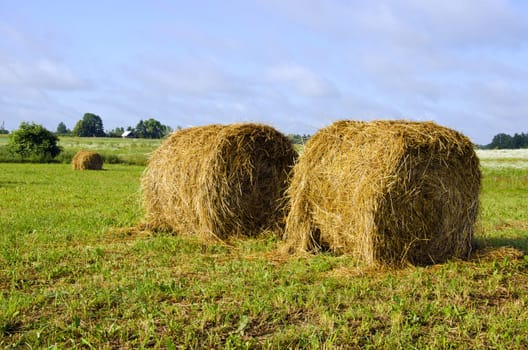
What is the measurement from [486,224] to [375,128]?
5.55 metres

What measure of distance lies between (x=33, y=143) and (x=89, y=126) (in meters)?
82.5

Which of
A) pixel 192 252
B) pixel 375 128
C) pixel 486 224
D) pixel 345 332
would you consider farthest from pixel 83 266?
pixel 486 224

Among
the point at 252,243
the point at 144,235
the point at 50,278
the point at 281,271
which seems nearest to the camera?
the point at 50,278

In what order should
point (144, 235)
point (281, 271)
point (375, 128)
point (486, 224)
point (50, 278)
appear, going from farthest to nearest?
1. point (486, 224)
2. point (144, 235)
3. point (375, 128)
4. point (281, 271)
5. point (50, 278)

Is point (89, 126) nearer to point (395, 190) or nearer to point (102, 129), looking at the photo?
point (102, 129)

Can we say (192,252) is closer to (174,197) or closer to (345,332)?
(174,197)

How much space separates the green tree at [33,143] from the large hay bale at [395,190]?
40407 mm

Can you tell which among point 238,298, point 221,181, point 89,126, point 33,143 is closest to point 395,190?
point 238,298

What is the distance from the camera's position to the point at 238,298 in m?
5.54

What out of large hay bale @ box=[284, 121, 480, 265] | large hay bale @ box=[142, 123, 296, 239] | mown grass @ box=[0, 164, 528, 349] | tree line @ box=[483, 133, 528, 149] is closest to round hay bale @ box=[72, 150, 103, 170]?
large hay bale @ box=[142, 123, 296, 239]

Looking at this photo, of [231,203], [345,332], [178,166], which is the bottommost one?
[345,332]

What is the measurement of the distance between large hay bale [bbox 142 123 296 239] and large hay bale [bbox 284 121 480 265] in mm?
1727

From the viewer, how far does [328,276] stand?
21.5 ft

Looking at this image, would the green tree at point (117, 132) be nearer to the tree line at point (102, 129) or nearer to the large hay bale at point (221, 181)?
the tree line at point (102, 129)
